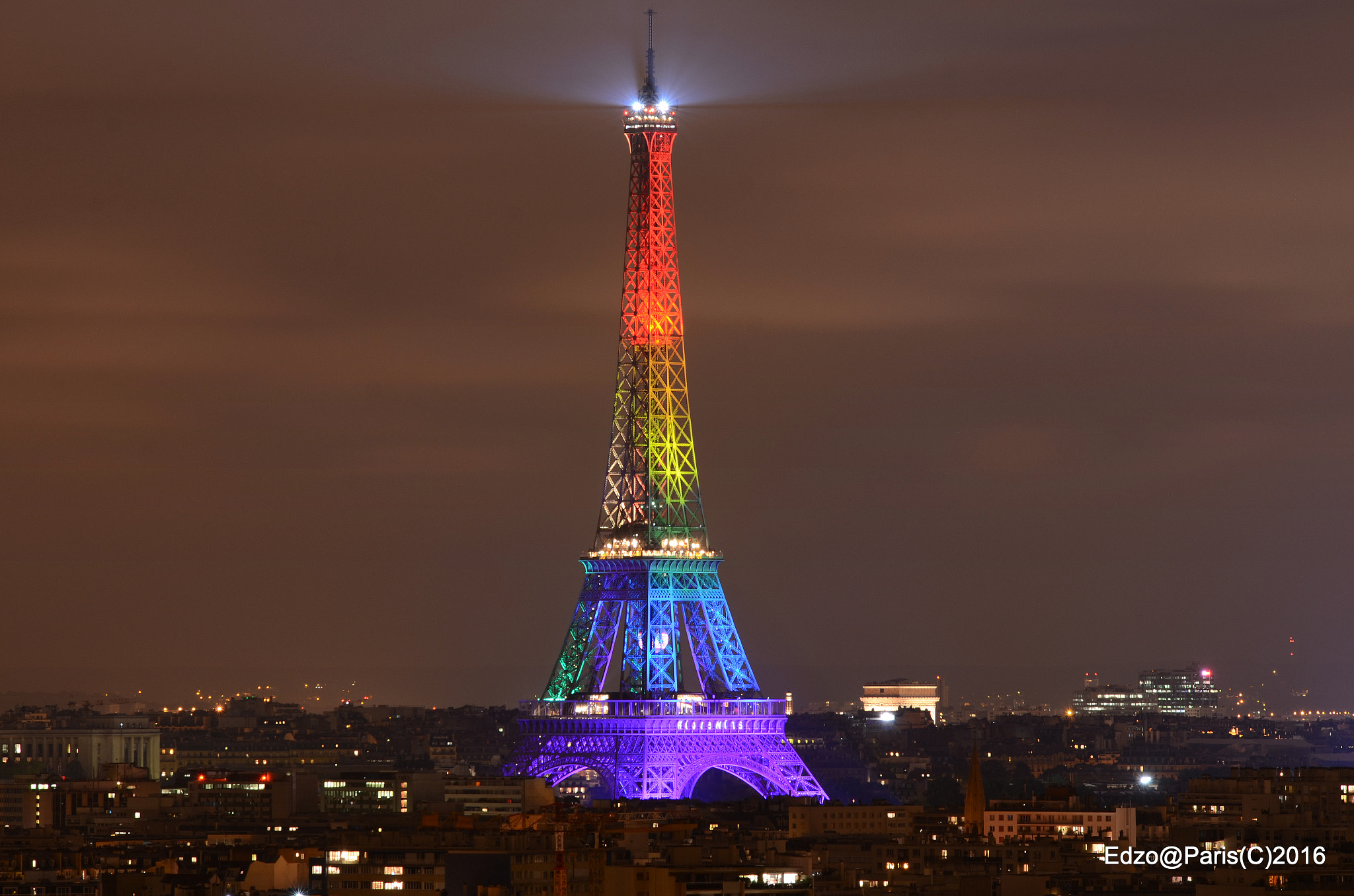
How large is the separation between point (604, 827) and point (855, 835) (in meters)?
22.3

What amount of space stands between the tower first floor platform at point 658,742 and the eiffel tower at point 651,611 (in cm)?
6

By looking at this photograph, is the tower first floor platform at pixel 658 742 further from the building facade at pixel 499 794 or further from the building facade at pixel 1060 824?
the building facade at pixel 1060 824

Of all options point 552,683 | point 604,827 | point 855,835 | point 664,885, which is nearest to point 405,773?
point 552,683

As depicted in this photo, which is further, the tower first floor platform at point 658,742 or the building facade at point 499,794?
the tower first floor platform at point 658,742

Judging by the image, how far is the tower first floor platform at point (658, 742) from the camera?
13625 centimetres

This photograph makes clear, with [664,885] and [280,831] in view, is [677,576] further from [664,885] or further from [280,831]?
[664,885]

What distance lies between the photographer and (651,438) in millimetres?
140750

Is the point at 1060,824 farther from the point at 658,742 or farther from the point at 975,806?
the point at 658,742

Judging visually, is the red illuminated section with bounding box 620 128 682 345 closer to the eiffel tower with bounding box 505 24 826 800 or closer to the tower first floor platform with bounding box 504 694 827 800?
the eiffel tower with bounding box 505 24 826 800

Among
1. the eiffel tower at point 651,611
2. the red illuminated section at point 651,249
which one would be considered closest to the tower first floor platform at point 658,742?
the eiffel tower at point 651,611

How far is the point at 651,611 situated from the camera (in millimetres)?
139500

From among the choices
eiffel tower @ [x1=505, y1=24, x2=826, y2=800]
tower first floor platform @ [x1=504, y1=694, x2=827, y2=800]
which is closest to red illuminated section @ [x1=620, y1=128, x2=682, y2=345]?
eiffel tower @ [x1=505, y1=24, x2=826, y2=800]

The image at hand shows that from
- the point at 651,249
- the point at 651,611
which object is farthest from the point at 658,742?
the point at 651,249

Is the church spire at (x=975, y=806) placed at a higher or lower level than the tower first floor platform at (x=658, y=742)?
lower
